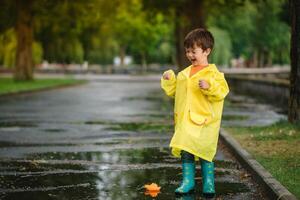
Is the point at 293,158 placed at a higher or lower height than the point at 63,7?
lower

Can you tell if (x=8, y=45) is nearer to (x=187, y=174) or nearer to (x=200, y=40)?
(x=187, y=174)

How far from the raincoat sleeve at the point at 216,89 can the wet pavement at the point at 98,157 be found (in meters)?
1.10

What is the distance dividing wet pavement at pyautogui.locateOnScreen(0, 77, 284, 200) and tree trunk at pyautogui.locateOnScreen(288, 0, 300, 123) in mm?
2345

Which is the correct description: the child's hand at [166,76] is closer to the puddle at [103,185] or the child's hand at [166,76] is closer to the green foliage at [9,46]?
the puddle at [103,185]

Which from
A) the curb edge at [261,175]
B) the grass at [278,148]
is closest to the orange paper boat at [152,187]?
the curb edge at [261,175]

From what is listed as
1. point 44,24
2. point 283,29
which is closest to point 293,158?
point 44,24

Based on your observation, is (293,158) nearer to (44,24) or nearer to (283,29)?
(44,24)

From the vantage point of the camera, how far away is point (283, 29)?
7288 centimetres

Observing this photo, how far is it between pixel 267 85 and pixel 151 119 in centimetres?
1294

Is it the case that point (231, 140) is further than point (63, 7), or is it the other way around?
point (63, 7)

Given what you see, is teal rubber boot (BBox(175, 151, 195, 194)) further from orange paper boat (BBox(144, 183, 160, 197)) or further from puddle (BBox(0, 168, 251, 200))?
orange paper boat (BBox(144, 183, 160, 197))

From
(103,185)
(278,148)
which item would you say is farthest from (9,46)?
(103,185)

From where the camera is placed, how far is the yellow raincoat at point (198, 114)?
23.7 ft

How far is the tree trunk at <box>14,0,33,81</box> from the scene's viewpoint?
4412cm
